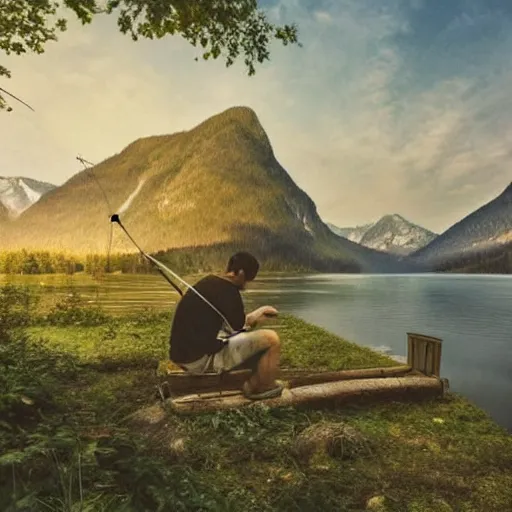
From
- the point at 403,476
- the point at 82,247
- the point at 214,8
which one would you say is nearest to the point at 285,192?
the point at 82,247

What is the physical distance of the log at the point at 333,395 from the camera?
4.61 metres

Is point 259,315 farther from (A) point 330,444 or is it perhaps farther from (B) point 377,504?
(B) point 377,504

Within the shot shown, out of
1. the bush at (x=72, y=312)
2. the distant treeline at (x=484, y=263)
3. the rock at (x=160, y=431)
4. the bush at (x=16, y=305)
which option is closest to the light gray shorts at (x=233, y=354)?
the rock at (x=160, y=431)

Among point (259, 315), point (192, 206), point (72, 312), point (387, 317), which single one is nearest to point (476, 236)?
point (387, 317)

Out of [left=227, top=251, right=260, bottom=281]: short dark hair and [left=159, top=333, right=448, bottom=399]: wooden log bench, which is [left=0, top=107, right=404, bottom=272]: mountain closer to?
[left=159, top=333, right=448, bottom=399]: wooden log bench

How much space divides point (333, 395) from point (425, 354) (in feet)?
5.00

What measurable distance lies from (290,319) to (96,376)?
Result: 245 inches

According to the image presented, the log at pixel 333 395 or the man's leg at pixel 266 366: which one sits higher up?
the man's leg at pixel 266 366

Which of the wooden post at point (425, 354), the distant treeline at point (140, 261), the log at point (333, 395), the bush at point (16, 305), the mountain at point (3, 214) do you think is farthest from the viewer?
the mountain at point (3, 214)

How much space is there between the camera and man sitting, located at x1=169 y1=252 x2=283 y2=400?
4.72m

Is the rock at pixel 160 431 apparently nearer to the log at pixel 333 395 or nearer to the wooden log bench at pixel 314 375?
the log at pixel 333 395

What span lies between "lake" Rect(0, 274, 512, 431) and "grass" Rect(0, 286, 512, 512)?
2242 mm

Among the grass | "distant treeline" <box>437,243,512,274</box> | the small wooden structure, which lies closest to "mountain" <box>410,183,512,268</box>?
"distant treeline" <box>437,243,512,274</box>

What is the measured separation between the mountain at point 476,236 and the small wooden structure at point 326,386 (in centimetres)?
3706
